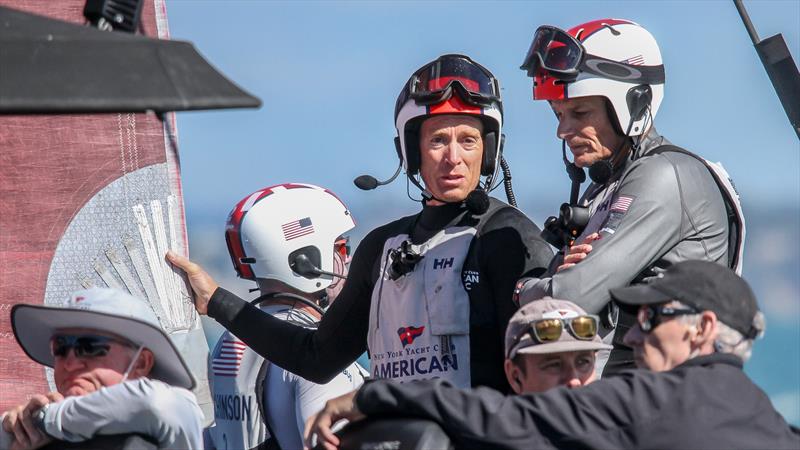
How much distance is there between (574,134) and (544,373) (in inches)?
49.3

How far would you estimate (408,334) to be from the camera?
16.4 ft

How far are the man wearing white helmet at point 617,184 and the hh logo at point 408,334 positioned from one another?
1.38ft

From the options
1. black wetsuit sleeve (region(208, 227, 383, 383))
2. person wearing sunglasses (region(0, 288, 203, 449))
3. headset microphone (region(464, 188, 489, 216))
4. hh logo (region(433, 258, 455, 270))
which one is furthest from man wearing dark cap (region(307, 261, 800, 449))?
black wetsuit sleeve (region(208, 227, 383, 383))

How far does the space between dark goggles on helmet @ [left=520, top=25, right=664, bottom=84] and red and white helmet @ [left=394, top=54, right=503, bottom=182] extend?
0.20 metres

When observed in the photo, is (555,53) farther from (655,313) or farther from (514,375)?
(655,313)

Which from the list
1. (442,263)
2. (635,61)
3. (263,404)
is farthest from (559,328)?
(263,404)

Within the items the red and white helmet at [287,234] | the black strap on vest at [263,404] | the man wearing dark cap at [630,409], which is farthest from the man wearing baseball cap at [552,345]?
the red and white helmet at [287,234]

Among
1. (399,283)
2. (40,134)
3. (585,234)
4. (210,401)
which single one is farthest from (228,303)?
(40,134)

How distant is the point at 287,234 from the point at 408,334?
2117mm

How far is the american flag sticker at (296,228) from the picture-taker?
7023 mm

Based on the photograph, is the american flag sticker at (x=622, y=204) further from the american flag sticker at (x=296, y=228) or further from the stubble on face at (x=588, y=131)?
the american flag sticker at (x=296, y=228)

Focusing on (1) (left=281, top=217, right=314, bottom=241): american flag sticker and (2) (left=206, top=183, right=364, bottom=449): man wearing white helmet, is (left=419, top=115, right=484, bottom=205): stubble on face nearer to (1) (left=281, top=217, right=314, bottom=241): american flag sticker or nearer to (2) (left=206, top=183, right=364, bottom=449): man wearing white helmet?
(2) (left=206, top=183, right=364, bottom=449): man wearing white helmet

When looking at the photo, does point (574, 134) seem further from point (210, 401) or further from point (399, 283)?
point (210, 401)

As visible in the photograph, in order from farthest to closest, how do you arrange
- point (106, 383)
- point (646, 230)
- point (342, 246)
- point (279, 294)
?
point (342, 246)
point (279, 294)
point (646, 230)
point (106, 383)
